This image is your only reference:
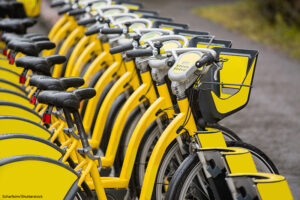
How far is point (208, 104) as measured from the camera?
313 cm

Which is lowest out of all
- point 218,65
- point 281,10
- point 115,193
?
point 115,193

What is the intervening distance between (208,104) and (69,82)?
867mm

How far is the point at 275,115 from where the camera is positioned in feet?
21.2

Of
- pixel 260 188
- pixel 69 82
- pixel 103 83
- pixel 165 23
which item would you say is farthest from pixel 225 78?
pixel 103 83

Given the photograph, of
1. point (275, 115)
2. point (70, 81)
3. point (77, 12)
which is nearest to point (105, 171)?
point (70, 81)

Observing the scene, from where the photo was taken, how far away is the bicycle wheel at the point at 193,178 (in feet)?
9.96

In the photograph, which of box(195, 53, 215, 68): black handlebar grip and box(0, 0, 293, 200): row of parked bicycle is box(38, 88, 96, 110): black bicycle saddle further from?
box(195, 53, 215, 68): black handlebar grip

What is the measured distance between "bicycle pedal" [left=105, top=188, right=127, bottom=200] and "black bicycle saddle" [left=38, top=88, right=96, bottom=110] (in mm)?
896

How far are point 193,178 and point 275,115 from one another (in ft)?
11.9

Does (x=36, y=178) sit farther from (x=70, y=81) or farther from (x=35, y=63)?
(x=35, y=63)

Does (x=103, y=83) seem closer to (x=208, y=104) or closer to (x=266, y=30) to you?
(x=208, y=104)

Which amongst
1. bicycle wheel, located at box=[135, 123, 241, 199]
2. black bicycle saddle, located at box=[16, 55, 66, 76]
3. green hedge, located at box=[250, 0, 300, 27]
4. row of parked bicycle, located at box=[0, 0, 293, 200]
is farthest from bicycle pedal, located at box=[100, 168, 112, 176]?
green hedge, located at box=[250, 0, 300, 27]

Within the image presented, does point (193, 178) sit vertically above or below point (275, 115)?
below

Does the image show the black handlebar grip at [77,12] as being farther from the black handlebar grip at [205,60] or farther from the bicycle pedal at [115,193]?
the black handlebar grip at [205,60]
